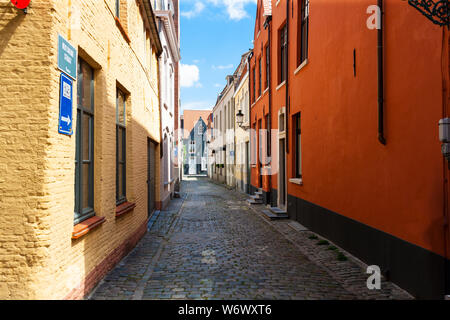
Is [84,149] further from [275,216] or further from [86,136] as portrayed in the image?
[275,216]

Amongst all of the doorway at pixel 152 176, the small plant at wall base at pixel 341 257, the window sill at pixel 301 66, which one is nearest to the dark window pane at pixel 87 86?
the small plant at wall base at pixel 341 257

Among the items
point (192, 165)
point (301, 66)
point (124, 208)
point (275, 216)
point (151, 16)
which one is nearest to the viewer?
point (124, 208)

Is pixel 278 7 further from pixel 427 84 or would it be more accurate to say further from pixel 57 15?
pixel 57 15

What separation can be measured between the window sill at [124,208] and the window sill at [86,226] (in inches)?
41.6

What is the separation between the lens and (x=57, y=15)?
385 centimetres

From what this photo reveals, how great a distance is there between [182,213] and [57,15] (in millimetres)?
10388

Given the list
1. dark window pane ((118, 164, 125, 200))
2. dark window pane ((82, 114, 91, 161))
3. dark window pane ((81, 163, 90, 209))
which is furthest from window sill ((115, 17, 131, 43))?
dark window pane ((81, 163, 90, 209))

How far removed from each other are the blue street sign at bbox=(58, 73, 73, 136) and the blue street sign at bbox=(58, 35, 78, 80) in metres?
0.09

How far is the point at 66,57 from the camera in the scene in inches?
162

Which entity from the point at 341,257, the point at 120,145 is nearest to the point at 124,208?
the point at 120,145

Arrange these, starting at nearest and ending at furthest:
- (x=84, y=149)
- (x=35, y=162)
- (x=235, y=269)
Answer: (x=35, y=162) < (x=84, y=149) < (x=235, y=269)

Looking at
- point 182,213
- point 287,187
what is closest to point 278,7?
point 287,187

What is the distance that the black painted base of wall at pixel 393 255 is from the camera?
431cm

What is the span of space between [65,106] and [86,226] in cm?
154
